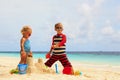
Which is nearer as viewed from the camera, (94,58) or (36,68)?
(36,68)

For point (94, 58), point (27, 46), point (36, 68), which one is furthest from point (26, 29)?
point (94, 58)

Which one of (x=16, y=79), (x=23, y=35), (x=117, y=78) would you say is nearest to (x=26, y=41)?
(x=23, y=35)

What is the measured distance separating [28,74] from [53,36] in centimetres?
165

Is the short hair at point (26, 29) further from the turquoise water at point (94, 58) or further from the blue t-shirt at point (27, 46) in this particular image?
the turquoise water at point (94, 58)

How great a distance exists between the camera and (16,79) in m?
8.94

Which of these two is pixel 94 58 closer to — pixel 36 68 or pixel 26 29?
pixel 36 68

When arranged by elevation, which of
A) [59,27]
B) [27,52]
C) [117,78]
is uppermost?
[59,27]

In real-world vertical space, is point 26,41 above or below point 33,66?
above

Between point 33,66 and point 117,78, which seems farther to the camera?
point 117,78

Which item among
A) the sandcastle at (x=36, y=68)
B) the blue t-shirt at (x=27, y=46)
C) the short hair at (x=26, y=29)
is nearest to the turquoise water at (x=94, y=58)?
the sandcastle at (x=36, y=68)

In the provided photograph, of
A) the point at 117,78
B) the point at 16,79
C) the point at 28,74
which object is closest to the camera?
the point at 16,79

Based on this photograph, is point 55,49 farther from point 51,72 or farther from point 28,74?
point 28,74

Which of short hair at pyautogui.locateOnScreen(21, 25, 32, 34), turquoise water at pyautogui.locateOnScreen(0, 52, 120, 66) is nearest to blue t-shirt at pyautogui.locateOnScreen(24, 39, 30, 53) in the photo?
short hair at pyautogui.locateOnScreen(21, 25, 32, 34)

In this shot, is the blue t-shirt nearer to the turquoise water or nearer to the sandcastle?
the sandcastle
